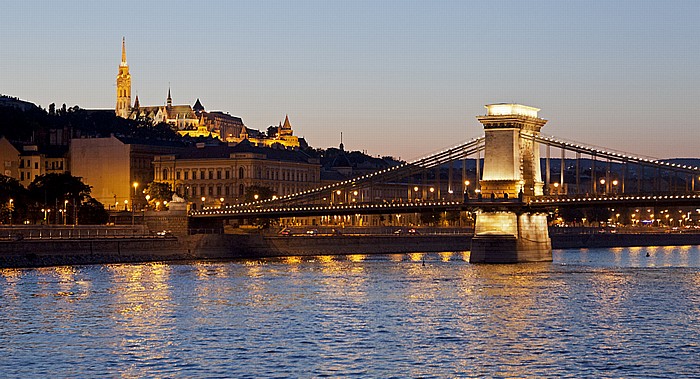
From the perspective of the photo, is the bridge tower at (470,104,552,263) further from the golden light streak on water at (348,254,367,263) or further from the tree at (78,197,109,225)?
the tree at (78,197,109,225)

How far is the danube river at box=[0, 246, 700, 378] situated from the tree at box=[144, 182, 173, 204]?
178 ft

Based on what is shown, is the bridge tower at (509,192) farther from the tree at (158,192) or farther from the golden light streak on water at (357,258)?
the tree at (158,192)

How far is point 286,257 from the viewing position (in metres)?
92.5

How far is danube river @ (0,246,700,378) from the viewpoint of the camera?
35.3 metres

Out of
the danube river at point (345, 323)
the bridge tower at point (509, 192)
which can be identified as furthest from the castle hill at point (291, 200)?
the danube river at point (345, 323)

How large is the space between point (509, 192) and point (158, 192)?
54157mm

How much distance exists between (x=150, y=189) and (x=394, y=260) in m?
44.7

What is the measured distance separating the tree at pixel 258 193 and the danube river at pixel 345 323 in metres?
52.2

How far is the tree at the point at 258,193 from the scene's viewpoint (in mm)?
124419

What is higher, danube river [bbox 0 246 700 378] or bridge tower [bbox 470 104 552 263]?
bridge tower [bbox 470 104 552 263]

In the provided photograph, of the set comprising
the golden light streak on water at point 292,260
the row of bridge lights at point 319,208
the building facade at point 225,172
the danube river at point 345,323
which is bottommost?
the danube river at point 345,323

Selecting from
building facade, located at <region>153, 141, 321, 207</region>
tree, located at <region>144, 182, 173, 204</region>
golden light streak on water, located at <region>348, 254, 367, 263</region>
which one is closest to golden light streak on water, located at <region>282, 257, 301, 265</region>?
golden light streak on water, located at <region>348, 254, 367, 263</region>

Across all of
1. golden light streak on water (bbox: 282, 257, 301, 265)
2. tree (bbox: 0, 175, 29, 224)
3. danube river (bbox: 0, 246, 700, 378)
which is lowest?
danube river (bbox: 0, 246, 700, 378)

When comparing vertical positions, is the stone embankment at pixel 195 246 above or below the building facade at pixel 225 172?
below
